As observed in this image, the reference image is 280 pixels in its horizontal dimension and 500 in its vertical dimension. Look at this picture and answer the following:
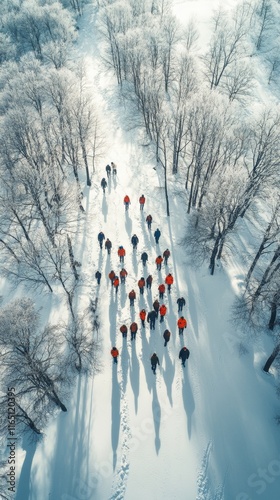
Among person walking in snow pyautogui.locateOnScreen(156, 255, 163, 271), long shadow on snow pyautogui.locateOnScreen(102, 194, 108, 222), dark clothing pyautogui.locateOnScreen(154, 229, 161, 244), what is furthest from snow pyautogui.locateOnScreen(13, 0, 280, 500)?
long shadow on snow pyautogui.locateOnScreen(102, 194, 108, 222)

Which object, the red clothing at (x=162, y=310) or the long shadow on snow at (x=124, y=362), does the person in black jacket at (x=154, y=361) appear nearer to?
the long shadow on snow at (x=124, y=362)

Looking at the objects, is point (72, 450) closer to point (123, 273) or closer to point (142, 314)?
point (142, 314)

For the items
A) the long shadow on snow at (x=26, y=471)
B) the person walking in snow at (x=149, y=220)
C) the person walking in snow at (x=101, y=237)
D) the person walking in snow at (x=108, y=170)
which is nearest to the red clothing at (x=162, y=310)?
the person walking in snow at (x=101, y=237)

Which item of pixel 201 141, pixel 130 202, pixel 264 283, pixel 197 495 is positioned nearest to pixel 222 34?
pixel 201 141

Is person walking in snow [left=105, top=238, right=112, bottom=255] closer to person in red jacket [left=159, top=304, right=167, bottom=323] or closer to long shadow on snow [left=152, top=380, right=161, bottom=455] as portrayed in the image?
person in red jacket [left=159, top=304, right=167, bottom=323]

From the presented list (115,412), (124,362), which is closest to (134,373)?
(124,362)
